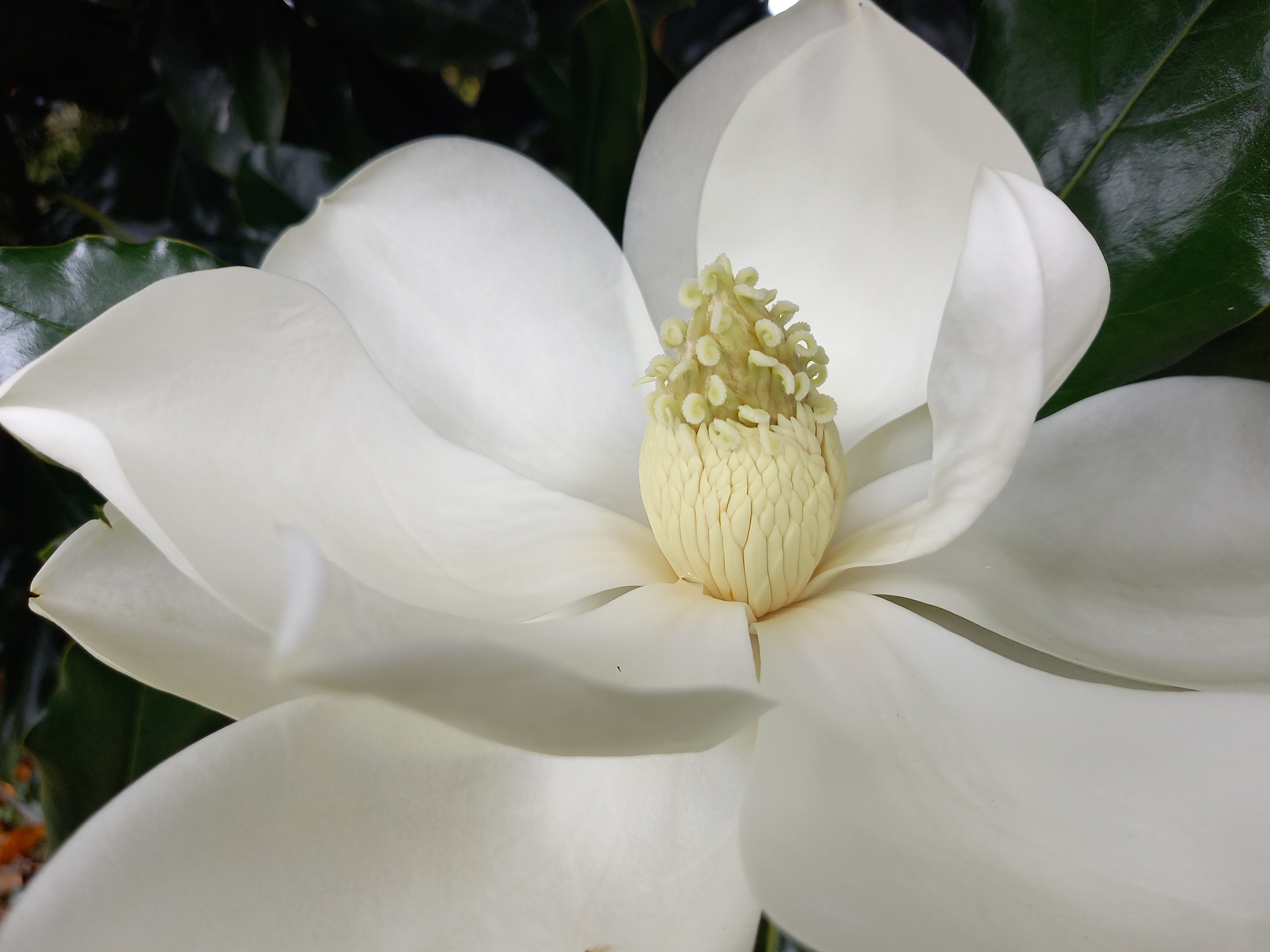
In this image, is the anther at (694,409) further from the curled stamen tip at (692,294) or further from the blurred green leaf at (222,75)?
the blurred green leaf at (222,75)

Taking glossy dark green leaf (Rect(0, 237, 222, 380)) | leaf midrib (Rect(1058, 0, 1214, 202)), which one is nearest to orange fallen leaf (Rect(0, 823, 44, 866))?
glossy dark green leaf (Rect(0, 237, 222, 380))

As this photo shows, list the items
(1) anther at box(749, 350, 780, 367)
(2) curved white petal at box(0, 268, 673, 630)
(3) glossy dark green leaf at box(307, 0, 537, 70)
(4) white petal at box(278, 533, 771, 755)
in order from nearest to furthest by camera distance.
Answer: (4) white petal at box(278, 533, 771, 755), (2) curved white petal at box(0, 268, 673, 630), (1) anther at box(749, 350, 780, 367), (3) glossy dark green leaf at box(307, 0, 537, 70)

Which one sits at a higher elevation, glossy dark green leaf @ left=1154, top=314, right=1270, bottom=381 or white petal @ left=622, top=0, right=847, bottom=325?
white petal @ left=622, top=0, right=847, bottom=325

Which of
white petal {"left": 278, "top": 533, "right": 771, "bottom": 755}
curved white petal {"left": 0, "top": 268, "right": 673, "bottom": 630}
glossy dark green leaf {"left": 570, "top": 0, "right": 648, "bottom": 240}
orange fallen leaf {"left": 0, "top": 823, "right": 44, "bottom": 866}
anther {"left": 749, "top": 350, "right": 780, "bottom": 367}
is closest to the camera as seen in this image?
white petal {"left": 278, "top": 533, "right": 771, "bottom": 755}

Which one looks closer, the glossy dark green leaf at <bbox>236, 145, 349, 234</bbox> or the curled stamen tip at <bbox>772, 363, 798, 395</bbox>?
the curled stamen tip at <bbox>772, 363, 798, 395</bbox>

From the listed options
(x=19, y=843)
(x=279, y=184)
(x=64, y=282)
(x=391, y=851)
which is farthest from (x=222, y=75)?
(x=19, y=843)

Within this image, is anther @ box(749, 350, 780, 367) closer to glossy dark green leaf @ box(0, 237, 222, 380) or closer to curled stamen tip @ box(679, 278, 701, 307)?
curled stamen tip @ box(679, 278, 701, 307)

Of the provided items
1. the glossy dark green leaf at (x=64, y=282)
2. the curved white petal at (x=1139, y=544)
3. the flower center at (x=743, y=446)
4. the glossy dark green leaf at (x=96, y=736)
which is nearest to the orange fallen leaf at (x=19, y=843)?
the glossy dark green leaf at (x=96, y=736)

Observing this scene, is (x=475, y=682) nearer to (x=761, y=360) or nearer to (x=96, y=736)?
(x=761, y=360)
